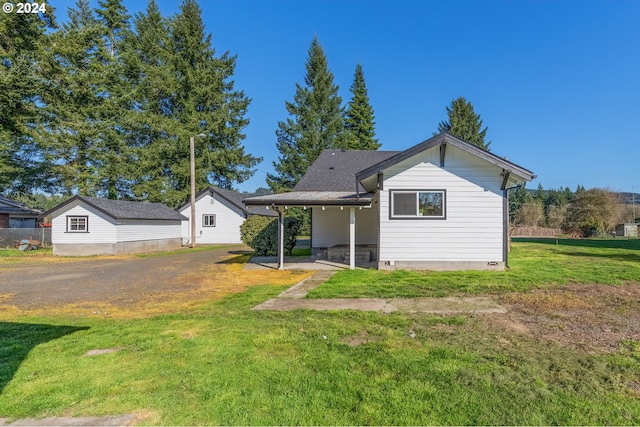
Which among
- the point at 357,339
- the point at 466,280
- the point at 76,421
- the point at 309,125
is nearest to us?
the point at 76,421

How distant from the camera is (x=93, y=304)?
7.02m

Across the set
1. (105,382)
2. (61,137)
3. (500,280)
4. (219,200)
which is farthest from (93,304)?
(61,137)

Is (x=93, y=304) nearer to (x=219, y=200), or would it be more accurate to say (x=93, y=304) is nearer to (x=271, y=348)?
(x=271, y=348)

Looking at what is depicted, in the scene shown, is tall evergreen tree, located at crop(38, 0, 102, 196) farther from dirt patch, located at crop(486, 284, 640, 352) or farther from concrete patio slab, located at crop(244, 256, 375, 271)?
dirt patch, located at crop(486, 284, 640, 352)

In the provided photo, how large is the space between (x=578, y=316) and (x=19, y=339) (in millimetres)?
8310

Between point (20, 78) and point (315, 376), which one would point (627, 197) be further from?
point (20, 78)

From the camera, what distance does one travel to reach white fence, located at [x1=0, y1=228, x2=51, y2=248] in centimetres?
2184

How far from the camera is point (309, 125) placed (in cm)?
3550

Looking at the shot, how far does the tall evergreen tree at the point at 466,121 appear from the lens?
3994 cm

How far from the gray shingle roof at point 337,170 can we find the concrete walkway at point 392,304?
867cm

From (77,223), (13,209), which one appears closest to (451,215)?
(77,223)

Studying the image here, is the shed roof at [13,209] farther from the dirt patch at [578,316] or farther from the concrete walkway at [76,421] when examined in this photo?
the dirt patch at [578,316]

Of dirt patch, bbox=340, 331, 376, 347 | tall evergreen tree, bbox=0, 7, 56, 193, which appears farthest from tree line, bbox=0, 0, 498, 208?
dirt patch, bbox=340, 331, 376, 347

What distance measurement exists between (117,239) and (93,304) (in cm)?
1382
